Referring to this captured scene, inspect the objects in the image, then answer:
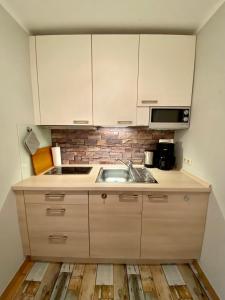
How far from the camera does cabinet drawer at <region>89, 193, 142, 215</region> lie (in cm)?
134

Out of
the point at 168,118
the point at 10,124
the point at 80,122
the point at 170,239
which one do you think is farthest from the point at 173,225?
the point at 10,124

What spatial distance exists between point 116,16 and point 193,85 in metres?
0.94

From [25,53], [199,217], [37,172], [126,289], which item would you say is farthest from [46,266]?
[25,53]

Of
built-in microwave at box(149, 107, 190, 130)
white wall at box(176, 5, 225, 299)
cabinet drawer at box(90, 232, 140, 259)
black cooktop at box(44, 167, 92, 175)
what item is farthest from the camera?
black cooktop at box(44, 167, 92, 175)

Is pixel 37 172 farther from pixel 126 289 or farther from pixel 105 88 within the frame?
pixel 126 289

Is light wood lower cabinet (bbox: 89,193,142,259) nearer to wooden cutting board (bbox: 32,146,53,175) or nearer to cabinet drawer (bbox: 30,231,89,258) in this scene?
cabinet drawer (bbox: 30,231,89,258)

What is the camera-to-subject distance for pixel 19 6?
1.21 m

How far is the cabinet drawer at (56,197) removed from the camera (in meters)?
1.34

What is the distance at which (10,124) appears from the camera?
128cm

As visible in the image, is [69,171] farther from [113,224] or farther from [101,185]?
[113,224]

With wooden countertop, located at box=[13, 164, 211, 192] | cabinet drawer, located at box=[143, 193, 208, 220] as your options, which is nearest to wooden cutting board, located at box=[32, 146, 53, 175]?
wooden countertop, located at box=[13, 164, 211, 192]

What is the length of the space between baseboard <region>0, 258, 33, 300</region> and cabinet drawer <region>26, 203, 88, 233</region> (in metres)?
0.35

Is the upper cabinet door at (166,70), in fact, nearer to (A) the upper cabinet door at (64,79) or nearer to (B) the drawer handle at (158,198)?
(A) the upper cabinet door at (64,79)

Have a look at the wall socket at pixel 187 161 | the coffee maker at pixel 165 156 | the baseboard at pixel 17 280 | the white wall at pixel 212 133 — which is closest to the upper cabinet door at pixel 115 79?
the coffee maker at pixel 165 156
